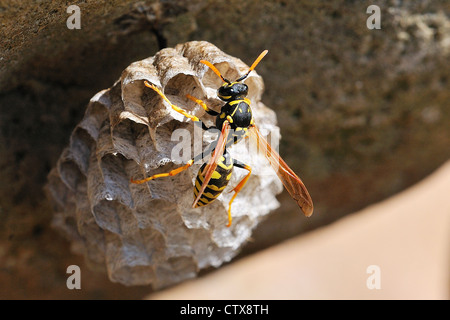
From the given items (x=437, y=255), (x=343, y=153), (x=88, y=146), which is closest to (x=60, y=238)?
(x=88, y=146)

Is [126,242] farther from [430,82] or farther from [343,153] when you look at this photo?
[430,82]

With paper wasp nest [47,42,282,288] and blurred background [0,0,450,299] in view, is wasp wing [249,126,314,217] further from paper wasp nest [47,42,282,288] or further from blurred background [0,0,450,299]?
blurred background [0,0,450,299]

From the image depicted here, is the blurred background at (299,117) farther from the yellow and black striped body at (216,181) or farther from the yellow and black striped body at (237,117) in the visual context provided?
the yellow and black striped body at (216,181)

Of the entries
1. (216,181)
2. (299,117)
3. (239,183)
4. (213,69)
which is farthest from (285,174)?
(299,117)

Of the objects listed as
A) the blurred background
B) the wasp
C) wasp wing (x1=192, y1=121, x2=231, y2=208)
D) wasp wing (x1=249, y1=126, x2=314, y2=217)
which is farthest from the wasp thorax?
the blurred background

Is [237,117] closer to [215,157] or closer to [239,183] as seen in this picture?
[215,157]

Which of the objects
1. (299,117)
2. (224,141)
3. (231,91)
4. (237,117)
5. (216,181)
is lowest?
(216,181)
